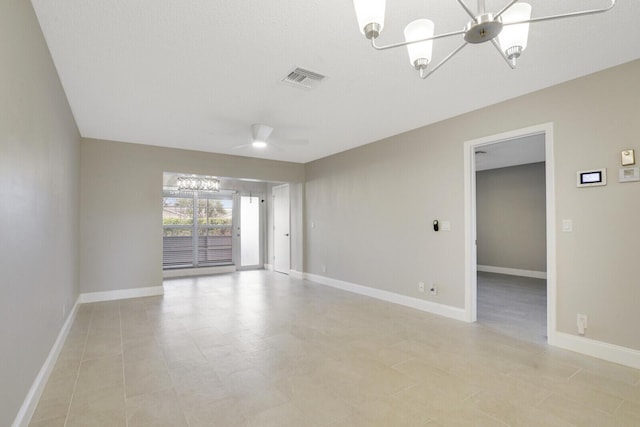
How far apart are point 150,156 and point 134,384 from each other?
406 centimetres

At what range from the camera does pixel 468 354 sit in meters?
2.95

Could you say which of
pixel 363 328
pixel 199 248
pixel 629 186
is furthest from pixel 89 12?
pixel 199 248

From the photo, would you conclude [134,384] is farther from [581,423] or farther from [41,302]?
[581,423]

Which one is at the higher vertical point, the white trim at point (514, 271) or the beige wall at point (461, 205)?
the beige wall at point (461, 205)

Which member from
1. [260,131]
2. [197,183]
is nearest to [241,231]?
[197,183]

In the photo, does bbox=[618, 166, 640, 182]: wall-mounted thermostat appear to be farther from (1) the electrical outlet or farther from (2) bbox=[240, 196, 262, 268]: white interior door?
(2) bbox=[240, 196, 262, 268]: white interior door

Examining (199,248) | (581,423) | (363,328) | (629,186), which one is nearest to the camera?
(581,423)

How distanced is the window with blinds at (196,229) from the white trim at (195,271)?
141mm

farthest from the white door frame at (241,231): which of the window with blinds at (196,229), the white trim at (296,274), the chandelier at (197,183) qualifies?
the white trim at (296,274)


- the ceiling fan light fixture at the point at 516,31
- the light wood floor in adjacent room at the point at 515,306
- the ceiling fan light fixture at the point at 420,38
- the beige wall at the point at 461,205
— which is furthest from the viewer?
the light wood floor in adjacent room at the point at 515,306

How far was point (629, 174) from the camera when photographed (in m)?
2.71

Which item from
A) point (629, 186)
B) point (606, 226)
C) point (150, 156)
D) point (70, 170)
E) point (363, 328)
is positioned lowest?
point (363, 328)

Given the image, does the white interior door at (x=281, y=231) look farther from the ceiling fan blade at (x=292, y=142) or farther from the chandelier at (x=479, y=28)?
the chandelier at (x=479, y=28)

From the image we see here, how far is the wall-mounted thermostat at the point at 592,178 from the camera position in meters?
2.86
